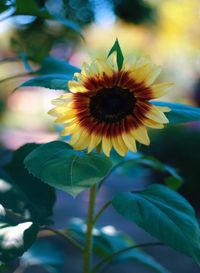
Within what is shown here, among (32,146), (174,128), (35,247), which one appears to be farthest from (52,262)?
(174,128)

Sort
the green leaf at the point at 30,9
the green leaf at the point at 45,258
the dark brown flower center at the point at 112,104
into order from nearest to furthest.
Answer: the dark brown flower center at the point at 112,104 → the green leaf at the point at 30,9 → the green leaf at the point at 45,258

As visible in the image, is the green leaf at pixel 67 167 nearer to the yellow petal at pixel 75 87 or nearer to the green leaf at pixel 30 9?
the yellow petal at pixel 75 87

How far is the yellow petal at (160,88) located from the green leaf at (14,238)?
27 cm

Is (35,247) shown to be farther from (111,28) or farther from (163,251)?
(111,28)

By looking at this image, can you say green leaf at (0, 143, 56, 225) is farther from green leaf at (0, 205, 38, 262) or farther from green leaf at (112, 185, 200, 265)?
green leaf at (112, 185, 200, 265)

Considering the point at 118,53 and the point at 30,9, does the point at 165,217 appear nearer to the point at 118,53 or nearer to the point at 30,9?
the point at 118,53

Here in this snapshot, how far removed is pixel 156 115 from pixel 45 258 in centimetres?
74

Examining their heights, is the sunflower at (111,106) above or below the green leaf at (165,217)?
above

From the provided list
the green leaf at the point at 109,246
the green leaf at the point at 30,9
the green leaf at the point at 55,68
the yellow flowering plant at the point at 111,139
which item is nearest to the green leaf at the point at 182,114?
the yellow flowering plant at the point at 111,139

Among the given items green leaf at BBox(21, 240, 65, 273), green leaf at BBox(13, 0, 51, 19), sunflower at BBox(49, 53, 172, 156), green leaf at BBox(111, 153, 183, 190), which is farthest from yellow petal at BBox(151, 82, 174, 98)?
green leaf at BBox(21, 240, 65, 273)

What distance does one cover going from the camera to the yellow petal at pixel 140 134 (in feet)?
2.47

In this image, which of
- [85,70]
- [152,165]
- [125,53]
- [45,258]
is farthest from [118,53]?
[125,53]

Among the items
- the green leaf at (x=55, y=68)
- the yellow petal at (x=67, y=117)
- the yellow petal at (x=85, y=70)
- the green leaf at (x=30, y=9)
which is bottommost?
the yellow petal at (x=67, y=117)

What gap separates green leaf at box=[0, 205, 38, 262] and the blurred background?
14 centimetres
